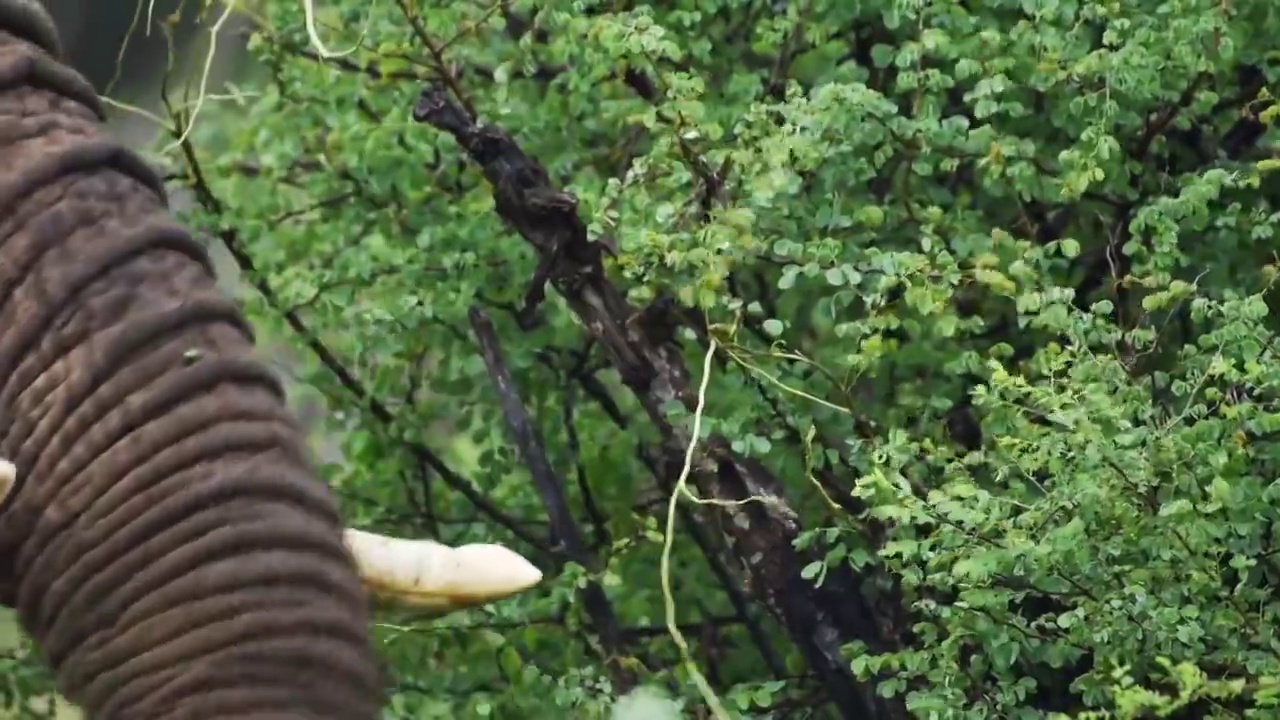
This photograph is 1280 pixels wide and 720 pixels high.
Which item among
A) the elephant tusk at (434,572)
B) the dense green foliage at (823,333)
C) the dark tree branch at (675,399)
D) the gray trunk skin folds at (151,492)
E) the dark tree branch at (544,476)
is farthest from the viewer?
the dark tree branch at (544,476)

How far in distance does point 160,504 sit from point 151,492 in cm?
2

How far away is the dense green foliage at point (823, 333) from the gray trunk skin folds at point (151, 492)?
1.10 m

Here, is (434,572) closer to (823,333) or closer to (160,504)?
(160,504)

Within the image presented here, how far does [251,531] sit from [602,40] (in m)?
1.50

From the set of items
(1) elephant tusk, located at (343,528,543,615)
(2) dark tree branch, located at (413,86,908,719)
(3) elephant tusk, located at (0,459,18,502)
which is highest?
(2) dark tree branch, located at (413,86,908,719)

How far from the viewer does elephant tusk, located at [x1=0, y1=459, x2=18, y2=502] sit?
2.05 meters

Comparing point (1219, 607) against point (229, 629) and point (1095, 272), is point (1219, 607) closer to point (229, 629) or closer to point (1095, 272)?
point (1095, 272)

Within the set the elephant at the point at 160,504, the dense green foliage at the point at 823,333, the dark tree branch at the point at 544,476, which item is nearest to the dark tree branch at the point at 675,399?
the dense green foliage at the point at 823,333

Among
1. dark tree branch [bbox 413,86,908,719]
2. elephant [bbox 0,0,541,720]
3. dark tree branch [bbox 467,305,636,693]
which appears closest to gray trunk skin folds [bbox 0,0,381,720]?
elephant [bbox 0,0,541,720]

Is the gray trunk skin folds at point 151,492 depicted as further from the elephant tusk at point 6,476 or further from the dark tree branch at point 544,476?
the dark tree branch at point 544,476

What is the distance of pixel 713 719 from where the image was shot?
346 centimetres

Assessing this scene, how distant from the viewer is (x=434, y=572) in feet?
7.18

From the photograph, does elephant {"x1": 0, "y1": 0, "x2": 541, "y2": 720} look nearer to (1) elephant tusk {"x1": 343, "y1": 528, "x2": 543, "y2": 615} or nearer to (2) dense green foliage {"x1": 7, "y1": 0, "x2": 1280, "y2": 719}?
(1) elephant tusk {"x1": 343, "y1": 528, "x2": 543, "y2": 615}

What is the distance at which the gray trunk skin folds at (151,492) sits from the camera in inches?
77.7
